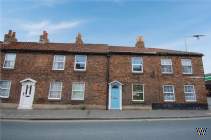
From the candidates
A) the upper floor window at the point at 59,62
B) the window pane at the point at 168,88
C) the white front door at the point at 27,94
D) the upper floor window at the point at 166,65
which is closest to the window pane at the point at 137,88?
the window pane at the point at 168,88

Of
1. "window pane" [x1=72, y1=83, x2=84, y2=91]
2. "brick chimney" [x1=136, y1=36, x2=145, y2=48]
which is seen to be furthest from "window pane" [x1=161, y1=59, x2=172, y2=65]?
"window pane" [x1=72, y1=83, x2=84, y2=91]

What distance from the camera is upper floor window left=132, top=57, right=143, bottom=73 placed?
1775 centimetres

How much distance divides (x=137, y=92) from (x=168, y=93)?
12.0 feet

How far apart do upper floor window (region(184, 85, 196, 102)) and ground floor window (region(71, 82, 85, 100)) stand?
11.9 m

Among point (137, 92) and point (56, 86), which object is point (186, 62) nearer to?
point (137, 92)

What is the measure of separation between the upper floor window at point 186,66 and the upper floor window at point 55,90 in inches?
583

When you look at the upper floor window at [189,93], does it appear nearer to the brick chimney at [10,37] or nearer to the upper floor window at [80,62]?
the upper floor window at [80,62]

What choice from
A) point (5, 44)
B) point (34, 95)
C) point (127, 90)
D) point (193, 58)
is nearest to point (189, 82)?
point (193, 58)

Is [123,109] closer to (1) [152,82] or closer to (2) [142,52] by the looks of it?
(1) [152,82]

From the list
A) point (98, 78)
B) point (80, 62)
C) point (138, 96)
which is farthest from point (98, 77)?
point (138, 96)

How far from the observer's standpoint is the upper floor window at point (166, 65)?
18.0 meters

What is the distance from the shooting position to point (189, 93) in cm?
1736

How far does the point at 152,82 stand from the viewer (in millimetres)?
17328

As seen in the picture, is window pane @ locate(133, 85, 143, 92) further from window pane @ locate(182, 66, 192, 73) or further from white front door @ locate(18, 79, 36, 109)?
white front door @ locate(18, 79, 36, 109)
